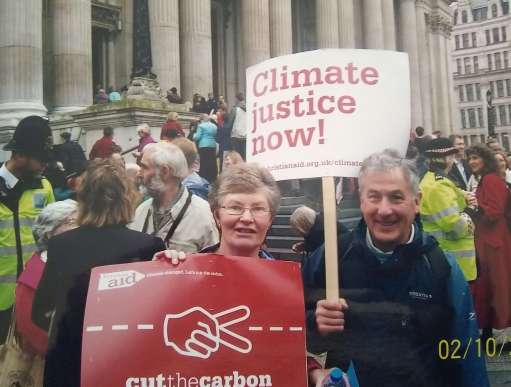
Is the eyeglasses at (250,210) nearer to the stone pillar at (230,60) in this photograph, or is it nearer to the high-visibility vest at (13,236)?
the high-visibility vest at (13,236)

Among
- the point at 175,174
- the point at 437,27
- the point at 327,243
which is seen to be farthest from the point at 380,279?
the point at 437,27

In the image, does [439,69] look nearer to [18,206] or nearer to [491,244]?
[491,244]

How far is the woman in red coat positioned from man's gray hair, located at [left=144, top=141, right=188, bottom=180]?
1.70 meters

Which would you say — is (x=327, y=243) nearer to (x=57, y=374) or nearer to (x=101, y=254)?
(x=101, y=254)

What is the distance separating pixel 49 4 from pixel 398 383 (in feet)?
47.2

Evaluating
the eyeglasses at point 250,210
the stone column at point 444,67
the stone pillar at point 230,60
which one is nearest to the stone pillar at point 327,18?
the stone column at point 444,67

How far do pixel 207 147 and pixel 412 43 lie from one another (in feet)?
7.18

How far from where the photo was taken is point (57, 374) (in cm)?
275

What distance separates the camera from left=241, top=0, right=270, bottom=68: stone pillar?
20.5ft

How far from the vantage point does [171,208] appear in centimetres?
311

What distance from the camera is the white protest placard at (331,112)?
2.85m

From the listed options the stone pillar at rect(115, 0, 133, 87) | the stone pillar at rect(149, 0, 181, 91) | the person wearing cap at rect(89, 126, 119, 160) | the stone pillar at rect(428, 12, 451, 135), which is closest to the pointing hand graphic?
the person wearing cap at rect(89, 126, 119, 160)

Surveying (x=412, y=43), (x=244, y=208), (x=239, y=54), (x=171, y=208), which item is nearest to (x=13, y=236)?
(x=171, y=208)

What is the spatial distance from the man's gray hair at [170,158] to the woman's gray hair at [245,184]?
0.39m
